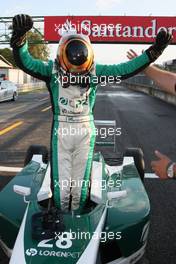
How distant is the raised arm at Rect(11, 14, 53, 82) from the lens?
3701 millimetres

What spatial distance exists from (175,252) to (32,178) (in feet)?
5.18

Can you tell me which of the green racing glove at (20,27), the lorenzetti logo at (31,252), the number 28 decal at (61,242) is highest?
the green racing glove at (20,27)

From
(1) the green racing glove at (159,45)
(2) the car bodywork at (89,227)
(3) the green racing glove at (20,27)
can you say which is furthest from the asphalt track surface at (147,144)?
(3) the green racing glove at (20,27)

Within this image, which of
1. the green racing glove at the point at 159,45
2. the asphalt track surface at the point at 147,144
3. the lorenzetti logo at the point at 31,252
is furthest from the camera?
the asphalt track surface at the point at 147,144

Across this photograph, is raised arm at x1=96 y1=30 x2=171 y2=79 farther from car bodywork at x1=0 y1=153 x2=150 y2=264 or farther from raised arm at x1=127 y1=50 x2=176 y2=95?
car bodywork at x1=0 y1=153 x2=150 y2=264

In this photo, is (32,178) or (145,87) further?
(145,87)

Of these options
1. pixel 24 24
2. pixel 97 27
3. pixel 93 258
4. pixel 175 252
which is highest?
pixel 97 27

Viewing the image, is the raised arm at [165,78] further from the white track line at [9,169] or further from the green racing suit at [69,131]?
the white track line at [9,169]

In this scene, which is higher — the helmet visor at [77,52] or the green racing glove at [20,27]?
the green racing glove at [20,27]

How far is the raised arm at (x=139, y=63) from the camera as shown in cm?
402

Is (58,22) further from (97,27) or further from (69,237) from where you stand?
(69,237)

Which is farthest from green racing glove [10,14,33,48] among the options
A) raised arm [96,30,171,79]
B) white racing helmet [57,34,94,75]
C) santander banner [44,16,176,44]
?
santander banner [44,16,176,44]

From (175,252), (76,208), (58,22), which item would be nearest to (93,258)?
(76,208)

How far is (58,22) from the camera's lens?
39.5 meters
